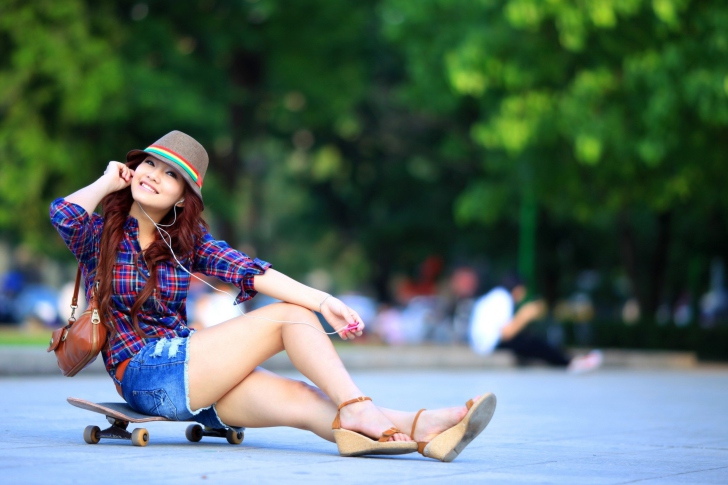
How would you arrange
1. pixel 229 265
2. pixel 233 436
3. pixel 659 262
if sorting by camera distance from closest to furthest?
pixel 229 265 < pixel 233 436 < pixel 659 262

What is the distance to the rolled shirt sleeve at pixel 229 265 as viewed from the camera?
5.43 metres

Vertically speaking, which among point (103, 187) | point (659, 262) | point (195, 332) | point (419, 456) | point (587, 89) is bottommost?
point (419, 456)

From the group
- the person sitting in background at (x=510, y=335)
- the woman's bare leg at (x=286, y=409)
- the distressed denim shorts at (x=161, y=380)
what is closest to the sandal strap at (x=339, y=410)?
the woman's bare leg at (x=286, y=409)

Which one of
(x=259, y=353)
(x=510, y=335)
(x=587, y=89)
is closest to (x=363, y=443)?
(x=259, y=353)

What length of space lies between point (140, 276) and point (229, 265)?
0.41 meters

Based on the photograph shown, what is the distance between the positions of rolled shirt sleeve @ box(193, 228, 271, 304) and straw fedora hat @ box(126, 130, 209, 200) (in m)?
0.26

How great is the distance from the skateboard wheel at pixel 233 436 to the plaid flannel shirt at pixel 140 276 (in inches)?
20.6

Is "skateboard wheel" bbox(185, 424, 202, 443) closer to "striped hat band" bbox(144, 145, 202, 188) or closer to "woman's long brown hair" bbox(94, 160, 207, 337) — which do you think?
"woman's long brown hair" bbox(94, 160, 207, 337)

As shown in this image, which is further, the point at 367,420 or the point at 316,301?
the point at 316,301

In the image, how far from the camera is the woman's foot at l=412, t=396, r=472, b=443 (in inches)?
199

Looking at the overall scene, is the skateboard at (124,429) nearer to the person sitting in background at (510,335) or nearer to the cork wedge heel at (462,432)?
the cork wedge heel at (462,432)

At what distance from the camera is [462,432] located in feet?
16.4

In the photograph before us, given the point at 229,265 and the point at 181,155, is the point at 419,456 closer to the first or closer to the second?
the point at 229,265

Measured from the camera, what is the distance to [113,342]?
5359mm
